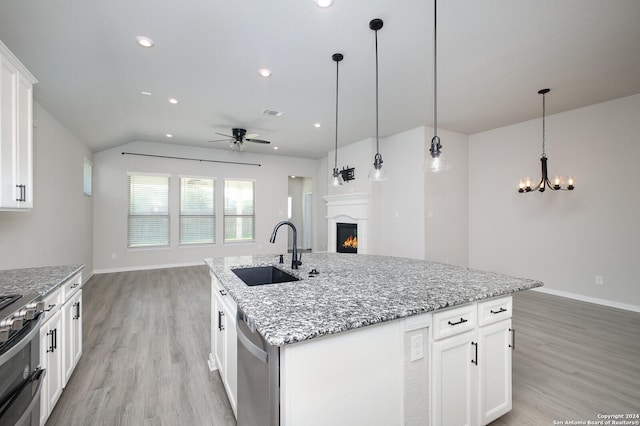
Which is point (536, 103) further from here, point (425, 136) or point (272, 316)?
point (272, 316)

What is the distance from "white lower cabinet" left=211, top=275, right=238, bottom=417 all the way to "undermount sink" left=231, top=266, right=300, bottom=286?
0.72 feet

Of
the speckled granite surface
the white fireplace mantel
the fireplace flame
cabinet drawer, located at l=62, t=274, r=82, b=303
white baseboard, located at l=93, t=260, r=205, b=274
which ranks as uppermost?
the white fireplace mantel

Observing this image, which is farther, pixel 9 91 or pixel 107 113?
pixel 107 113

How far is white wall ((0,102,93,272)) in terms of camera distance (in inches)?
114

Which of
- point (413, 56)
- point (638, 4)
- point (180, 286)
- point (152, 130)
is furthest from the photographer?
point (152, 130)

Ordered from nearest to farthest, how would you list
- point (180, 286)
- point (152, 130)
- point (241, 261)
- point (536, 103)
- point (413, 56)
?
point (241, 261)
point (413, 56)
point (536, 103)
point (180, 286)
point (152, 130)

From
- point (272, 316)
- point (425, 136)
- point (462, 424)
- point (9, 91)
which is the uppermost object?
point (425, 136)

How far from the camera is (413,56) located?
2.80 meters

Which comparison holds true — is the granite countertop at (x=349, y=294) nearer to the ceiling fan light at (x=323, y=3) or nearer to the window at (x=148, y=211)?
the ceiling fan light at (x=323, y=3)

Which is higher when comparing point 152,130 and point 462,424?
→ point 152,130

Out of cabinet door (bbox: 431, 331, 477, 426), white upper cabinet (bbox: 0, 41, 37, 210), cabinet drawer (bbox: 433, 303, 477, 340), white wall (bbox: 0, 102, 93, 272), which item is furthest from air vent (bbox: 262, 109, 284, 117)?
cabinet door (bbox: 431, 331, 477, 426)

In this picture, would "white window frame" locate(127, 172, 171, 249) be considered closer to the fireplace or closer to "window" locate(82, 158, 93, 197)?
"window" locate(82, 158, 93, 197)

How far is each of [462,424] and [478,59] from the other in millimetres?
3197

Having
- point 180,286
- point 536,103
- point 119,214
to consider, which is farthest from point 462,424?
point 119,214
